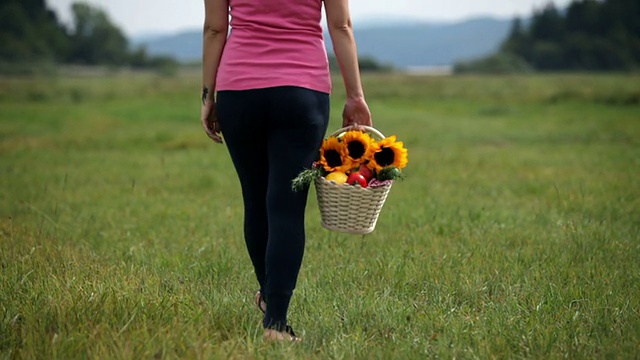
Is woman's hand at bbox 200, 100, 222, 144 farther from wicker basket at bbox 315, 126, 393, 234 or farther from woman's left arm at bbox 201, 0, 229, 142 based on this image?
wicker basket at bbox 315, 126, 393, 234

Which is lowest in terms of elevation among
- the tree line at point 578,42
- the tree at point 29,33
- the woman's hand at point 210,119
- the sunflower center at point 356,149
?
the tree line at point 578,42

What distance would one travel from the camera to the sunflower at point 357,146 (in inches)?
160

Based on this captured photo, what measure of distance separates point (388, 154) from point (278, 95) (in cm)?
73

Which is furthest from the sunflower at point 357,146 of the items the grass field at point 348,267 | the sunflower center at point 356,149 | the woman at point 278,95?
the grass field at point 348,267

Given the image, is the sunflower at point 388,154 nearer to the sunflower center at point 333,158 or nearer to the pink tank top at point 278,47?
the sunflower center at point 333,158

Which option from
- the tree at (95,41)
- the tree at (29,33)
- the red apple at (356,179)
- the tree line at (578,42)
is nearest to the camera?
the red apple at (356,179)

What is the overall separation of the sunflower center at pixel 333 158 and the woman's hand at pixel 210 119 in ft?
1.73

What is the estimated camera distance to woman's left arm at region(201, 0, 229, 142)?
3.94 meters

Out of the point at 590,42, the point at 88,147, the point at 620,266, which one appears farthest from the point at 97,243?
the point at 590,42

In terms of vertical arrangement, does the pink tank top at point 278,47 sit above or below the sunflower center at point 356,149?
above

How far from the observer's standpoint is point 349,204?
4047mm

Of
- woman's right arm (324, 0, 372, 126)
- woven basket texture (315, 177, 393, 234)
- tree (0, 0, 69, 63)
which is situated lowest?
tree (0, 0, 69, 63)

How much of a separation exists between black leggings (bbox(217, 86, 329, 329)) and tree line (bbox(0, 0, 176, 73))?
87.9m

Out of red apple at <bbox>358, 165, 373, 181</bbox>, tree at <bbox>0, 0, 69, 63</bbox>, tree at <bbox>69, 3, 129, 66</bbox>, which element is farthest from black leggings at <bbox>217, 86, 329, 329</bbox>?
tree at <bbox>69, 3, 129, 66</bbox>
